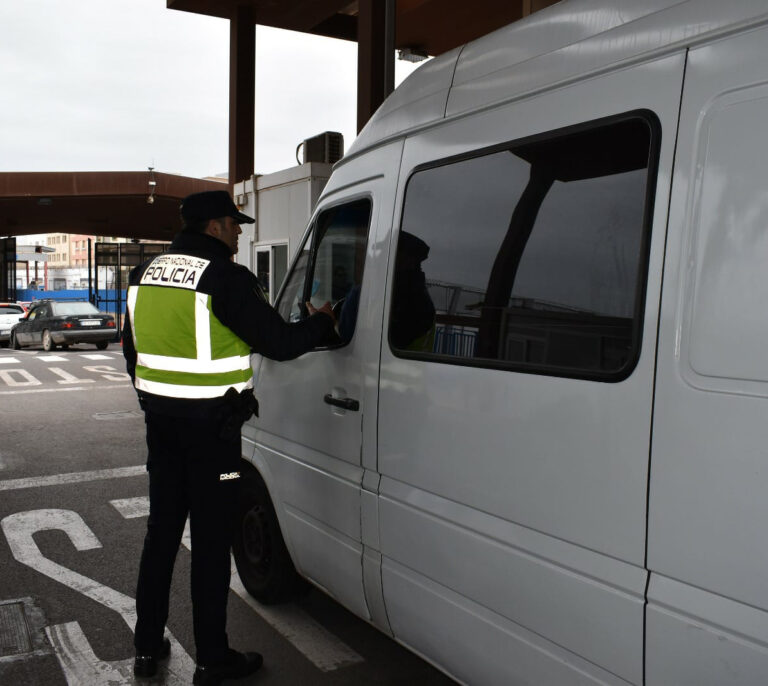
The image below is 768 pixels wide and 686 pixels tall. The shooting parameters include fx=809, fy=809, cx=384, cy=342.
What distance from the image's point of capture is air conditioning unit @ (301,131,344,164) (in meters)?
10.3

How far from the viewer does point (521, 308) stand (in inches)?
91.3

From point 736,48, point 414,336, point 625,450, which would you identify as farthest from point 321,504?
point 736,48

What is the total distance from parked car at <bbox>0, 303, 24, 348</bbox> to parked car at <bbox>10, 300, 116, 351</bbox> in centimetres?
225

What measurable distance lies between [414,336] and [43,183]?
78.5ft

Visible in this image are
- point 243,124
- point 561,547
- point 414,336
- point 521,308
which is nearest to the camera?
point 561,547

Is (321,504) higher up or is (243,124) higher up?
(243,124)

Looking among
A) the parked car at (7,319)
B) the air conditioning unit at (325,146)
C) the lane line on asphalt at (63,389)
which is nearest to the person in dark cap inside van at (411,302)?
the air conditioning unit at (325,146)

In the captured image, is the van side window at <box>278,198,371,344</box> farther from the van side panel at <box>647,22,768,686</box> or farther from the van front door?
the van side panel at <box>647,22,768,686</box>

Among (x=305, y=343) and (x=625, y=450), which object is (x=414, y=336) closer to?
(x=305, y=343)

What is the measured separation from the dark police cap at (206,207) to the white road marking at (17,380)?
1172 cm

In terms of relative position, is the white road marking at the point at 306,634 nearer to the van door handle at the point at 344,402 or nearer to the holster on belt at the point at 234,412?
the holster on belt at the point at 234,412

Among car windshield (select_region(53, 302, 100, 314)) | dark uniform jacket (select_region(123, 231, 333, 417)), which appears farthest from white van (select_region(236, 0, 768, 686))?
car windshield (select_region(53, 302, 100, 314))

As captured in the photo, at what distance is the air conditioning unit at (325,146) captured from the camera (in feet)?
33.8

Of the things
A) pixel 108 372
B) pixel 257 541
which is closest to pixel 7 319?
pixel 108 372
